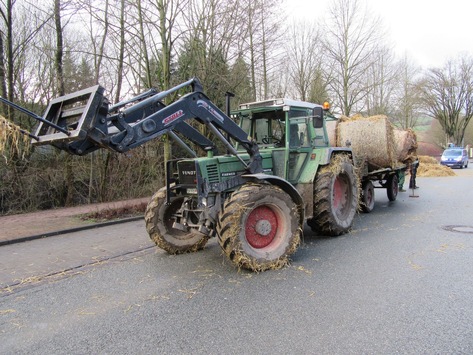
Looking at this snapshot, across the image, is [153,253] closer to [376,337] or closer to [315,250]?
[315,250]

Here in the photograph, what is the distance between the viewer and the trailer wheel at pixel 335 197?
6.87 meters

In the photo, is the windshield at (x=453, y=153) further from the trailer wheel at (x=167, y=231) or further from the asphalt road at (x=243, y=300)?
the trailer wheel at (x=167, y=231)

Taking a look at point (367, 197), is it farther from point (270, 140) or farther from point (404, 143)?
point (270, 140)

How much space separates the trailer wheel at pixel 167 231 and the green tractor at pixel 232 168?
0.06 ft

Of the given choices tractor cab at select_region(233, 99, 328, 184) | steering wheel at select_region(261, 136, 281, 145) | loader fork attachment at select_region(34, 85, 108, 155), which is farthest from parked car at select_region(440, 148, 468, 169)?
loader fork attachment at select_region(34, 85, 108, 155)

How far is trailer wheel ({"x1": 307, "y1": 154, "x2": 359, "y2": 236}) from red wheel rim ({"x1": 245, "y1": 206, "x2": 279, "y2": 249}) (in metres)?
1.51

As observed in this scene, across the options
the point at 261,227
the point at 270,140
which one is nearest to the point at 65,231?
the point at 270,140

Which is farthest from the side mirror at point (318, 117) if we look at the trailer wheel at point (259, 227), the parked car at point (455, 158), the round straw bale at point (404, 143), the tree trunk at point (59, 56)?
the parked car at point (455, 158)

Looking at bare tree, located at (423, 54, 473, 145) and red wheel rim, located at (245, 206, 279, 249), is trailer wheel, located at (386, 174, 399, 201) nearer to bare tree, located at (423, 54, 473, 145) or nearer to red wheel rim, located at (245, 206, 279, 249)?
red wheel rim, located at (245, 206, 279, 249)

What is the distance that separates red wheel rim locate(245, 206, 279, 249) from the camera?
5496 mm

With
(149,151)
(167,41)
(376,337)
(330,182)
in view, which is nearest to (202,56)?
(167,41)

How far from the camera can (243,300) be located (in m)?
4.33

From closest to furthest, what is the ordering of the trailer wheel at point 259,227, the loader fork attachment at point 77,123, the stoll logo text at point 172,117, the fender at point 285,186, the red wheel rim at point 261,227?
the loader fork attachment at point 77,123 < the stoll logo text at point 172,117 < the trailer wheel at point 259,227 < the red wheel rim at point 261,227 < the fender at point 285,186

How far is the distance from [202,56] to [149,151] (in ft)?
14.2
